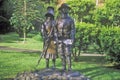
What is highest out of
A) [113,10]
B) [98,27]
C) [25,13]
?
[113,10]

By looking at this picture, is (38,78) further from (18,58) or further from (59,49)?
(18,58)

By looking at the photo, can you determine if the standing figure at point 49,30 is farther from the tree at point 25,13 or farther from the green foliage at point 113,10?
the tree at point 25,13

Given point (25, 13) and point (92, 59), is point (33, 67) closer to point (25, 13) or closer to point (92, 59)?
point (92, 59)

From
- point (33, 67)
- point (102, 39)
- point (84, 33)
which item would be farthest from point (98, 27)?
point (33, 67)

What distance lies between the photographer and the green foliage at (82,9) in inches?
746

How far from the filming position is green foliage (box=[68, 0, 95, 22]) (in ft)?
62.1

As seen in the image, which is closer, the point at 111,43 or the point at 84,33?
the point at 111,43

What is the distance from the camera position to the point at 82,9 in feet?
63.3

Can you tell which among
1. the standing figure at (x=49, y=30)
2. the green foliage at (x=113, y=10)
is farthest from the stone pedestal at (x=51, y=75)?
the green foliage at (x=113, y=10)

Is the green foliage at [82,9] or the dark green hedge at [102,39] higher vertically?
the green foliage at [82,9]

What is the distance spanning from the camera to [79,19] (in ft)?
66.7

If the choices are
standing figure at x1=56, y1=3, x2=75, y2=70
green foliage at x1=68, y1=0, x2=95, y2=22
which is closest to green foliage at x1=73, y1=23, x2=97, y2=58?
green foliage at x1=68, y1=0, x2=95, y2=22

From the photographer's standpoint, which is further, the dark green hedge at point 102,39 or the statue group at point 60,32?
the dark green hedge at point 102,39

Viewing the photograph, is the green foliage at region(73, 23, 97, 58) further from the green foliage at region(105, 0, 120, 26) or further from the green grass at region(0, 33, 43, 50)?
the green grass at region(0, 33, 43, 50)
